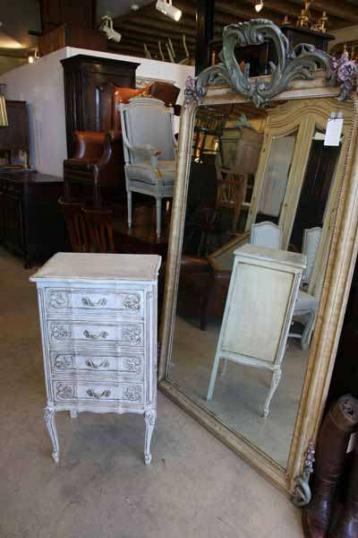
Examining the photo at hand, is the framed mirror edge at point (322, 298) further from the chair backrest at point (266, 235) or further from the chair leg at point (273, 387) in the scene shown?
the chair backrest at point (266, 235)

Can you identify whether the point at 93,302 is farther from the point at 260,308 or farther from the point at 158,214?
the point at 158,214

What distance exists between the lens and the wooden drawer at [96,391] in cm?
162

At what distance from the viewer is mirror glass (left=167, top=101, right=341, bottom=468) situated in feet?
5.14

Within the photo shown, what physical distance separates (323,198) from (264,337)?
0.67 metres

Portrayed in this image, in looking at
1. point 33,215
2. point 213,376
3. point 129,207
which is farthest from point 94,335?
point 33,215

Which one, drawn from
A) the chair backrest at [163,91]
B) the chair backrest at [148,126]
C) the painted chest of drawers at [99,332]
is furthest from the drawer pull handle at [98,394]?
the chair backrest at [163,91]

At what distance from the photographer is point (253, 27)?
1.45 meters

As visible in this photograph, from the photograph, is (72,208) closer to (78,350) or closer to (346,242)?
(78,350)

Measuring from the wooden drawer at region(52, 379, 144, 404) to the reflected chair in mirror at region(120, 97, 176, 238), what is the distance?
4.54 ft

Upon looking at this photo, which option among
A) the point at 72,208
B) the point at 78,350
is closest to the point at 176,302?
the point at 78,350

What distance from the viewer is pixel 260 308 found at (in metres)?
1.76

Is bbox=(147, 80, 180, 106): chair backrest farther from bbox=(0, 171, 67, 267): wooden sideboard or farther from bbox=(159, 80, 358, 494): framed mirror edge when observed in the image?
bbox=(159, 80, 358, 494): framed mirror edge

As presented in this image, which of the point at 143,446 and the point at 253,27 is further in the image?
the point at 143,446

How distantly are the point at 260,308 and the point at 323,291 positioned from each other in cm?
41
